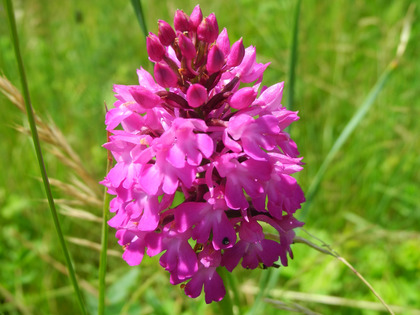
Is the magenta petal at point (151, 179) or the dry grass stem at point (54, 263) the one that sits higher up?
the magenta petal at point (151, 179)

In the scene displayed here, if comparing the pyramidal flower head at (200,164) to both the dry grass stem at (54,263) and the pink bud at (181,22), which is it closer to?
the pink bud at (181,22)

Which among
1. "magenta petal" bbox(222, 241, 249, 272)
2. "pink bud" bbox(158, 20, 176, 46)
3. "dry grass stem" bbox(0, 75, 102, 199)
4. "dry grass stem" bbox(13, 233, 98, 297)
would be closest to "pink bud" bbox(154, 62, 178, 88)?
"pink bud" bbox(158, 20, 176, 46)

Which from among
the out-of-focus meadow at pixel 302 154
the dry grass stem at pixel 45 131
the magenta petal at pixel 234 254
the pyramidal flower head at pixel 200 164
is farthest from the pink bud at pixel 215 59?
the dry grass stem at pixel 45 131

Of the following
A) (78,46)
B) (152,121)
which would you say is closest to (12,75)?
(78,46)

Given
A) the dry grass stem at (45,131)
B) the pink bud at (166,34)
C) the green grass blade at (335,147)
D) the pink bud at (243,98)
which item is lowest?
the green grass blade at (335,147)

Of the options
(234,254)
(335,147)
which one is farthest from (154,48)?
(335,147)

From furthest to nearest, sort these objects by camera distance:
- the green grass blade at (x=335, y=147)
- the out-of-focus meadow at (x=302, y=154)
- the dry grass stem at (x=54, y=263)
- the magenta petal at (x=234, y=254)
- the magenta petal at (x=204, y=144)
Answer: the out-of-focus meadow at (x=302, y=154) → the dry grass stem at (x=54, y=263) → the green grass blade at (x=335, y=147) → the magenta petal at (x=234, y=254) → the magenta petal at (x=204, y=144)

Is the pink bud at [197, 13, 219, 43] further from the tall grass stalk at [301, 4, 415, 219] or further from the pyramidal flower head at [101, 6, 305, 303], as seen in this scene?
the tall grass stalk at [301, 4, 415, 219]
